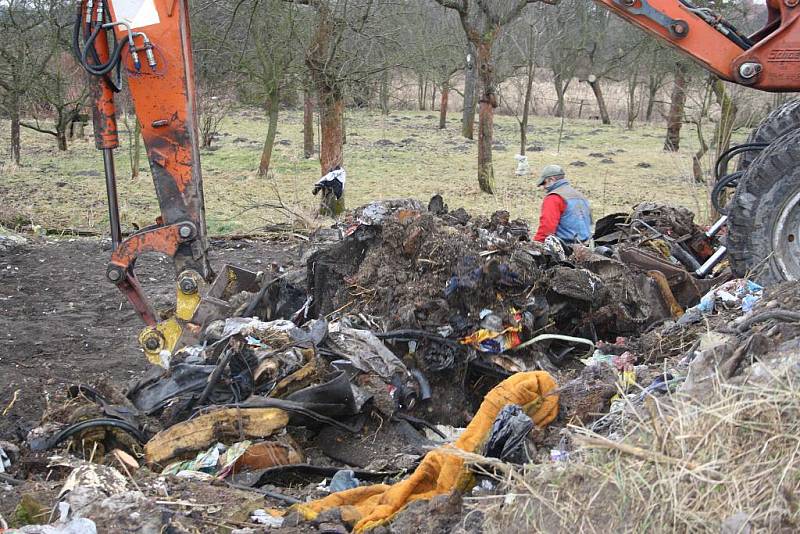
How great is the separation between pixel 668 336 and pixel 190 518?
3.52m

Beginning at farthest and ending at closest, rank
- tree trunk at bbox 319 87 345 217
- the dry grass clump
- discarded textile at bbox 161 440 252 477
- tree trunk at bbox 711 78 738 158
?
1. tree trunk at bbox 319 87 345 217
2. tree trunk at bbox 711 78 738 158
3. discarded textile at bbox 161 440 252 477
4. the dry grass clump

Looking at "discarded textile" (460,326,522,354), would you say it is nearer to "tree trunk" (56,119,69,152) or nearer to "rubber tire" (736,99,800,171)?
"rubber tire" (736,99,800,171)

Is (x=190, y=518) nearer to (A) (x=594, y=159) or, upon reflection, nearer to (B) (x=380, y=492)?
(B) (x=380, y=492)

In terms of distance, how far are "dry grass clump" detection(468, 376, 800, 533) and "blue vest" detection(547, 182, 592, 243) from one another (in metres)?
Result: 5.27

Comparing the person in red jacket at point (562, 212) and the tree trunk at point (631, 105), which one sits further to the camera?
the tree trunk at point (631, 105)

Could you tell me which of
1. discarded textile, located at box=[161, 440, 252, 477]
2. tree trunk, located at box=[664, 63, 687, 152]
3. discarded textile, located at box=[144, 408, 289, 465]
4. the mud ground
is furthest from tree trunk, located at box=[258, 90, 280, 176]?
discarded textile, located at box=[161, 440, 252, 477]

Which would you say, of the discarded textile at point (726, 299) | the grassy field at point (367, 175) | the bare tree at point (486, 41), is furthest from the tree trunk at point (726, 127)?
the discarded textile at point (726, 299)

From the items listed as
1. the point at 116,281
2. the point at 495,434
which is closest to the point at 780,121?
the point at 495,434

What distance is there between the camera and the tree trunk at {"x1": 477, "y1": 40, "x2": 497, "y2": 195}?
15.8m

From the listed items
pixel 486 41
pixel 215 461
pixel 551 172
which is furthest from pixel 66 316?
pixel 486 41

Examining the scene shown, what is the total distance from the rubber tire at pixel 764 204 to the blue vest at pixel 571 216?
197 centimetres

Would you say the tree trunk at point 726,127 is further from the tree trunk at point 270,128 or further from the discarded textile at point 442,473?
the discarded textile at point 442,473

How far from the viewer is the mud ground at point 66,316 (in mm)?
6375

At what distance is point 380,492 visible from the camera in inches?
158
